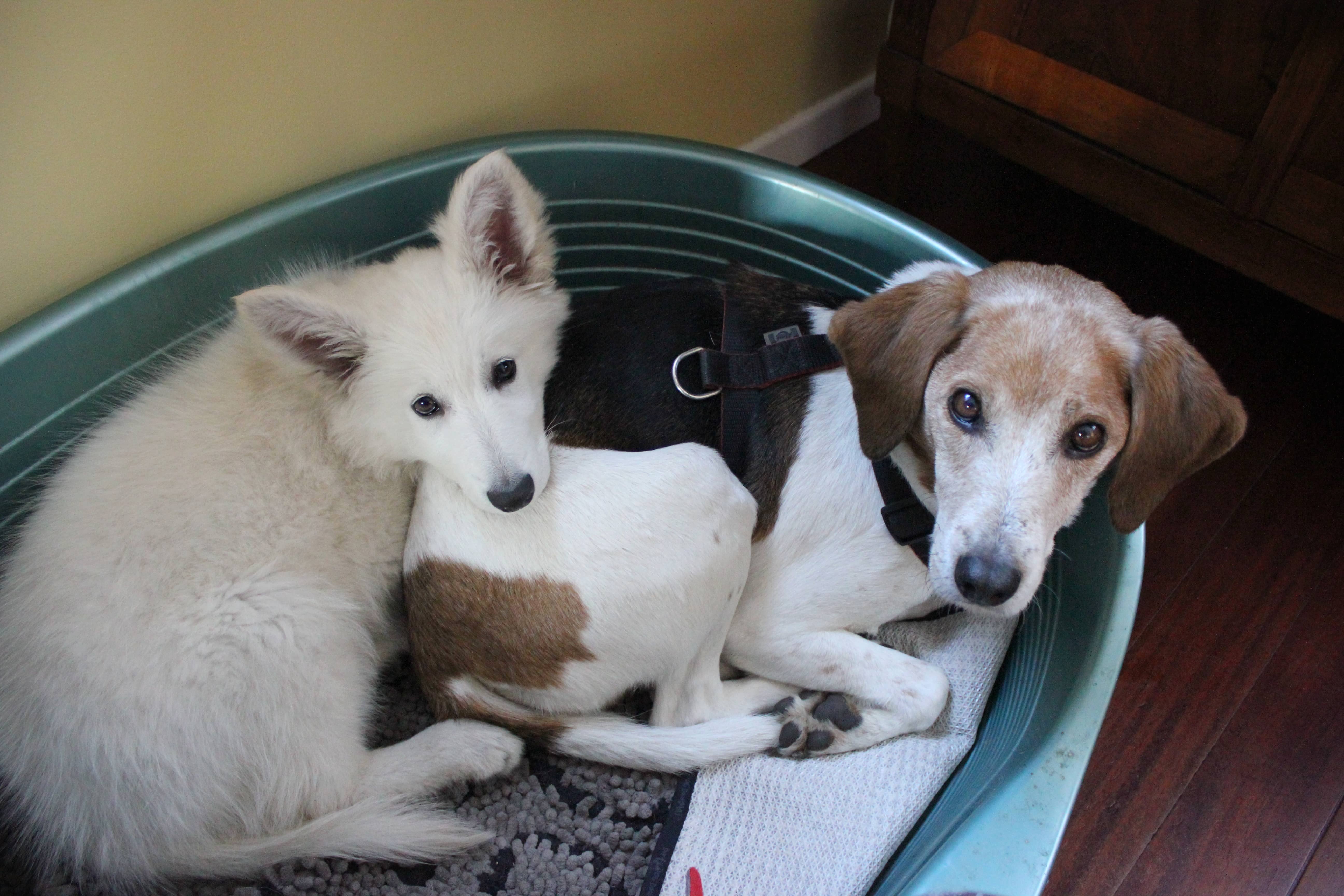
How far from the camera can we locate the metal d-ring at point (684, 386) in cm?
169

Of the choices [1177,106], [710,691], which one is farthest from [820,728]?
[1177,106]

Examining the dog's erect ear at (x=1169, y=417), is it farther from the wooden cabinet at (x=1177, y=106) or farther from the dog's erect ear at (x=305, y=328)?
the dog's erect ear at (x=305, y=328)

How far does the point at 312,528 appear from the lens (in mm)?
1560

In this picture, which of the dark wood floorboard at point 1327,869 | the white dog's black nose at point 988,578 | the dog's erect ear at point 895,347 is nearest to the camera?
the white dog's black nose at point 988,578

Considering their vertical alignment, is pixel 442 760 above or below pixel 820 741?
above

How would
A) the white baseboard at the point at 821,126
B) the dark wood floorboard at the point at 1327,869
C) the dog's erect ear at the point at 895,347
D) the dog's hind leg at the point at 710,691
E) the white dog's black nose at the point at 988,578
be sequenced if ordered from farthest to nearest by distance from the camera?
the white baseboard at the point at 821,126 < the dark wood floorboard at the point at 1327,869 < the dog's hind leg at the point at 710,691 < the dog's erect ear at the point at 895,347 < the white dog's black nose at the point at 988,578

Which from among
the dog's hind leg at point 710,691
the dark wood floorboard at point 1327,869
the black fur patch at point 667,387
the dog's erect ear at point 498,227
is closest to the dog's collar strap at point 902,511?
the black fur patch at point 667,387

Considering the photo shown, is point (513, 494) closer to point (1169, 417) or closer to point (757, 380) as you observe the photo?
point (757, 380)

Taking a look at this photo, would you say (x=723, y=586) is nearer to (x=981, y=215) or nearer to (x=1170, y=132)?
(x=1170, y=132)

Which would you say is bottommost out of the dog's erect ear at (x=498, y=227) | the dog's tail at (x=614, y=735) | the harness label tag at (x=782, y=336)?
the dog's tail at (x=614, y=735)

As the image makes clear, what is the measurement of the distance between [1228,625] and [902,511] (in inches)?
43.5

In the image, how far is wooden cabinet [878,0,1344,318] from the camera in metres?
1.87

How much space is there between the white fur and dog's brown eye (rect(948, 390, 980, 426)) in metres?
0.38

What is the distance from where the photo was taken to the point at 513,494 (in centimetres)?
144
